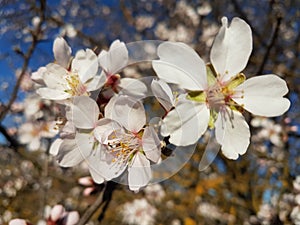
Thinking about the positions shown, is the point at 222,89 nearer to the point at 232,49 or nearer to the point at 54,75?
the point at 232,49

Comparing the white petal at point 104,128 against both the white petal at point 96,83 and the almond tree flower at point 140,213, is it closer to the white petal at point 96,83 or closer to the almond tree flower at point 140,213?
the white petal at point 96,83

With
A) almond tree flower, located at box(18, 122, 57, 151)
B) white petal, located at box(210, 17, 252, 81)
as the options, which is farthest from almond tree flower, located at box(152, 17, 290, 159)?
almond tree flower, located at box(18, 122, 57, 151)

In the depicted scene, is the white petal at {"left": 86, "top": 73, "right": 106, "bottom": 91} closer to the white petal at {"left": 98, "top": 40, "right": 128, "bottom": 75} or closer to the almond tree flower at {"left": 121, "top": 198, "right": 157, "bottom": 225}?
the white petal at {"left": 98, "top": 40, "right": 128, "bottom": 75}

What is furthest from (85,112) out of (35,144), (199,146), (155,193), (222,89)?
(155,193)

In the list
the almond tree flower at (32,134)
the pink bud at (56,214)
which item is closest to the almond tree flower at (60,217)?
the pink bud at (56,214)

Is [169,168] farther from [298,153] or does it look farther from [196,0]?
[196,0]
